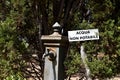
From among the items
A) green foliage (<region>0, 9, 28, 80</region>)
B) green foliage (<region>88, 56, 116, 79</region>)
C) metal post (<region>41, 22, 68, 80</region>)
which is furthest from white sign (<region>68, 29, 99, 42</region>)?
green foliage (<region>0, 9, 28, 80</region>)

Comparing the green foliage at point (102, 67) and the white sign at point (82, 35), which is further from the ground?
the white sign at point (82, 35)

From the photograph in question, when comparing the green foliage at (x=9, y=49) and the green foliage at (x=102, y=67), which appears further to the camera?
the green foliage at (x=9, y=49)

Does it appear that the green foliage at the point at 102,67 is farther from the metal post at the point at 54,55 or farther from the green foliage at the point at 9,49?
the green foliage at the point at 9,49

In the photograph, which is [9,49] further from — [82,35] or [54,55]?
[82,35]

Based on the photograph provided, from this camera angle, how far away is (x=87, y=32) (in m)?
4.64

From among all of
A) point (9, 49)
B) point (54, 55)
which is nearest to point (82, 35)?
point (54, 55)

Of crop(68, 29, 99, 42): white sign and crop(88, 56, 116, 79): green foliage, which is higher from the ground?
crop(68, 29, 99, 42): white sign

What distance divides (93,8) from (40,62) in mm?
1720

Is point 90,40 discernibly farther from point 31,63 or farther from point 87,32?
point 31,63

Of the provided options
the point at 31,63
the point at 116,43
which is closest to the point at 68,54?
the point at 116,43

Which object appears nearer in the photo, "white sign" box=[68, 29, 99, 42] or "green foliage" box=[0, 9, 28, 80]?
"white sign" box=[68, 29, 99, 42]

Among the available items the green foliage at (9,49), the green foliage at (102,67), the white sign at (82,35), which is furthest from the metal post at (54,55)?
the green foliage at (9,49)

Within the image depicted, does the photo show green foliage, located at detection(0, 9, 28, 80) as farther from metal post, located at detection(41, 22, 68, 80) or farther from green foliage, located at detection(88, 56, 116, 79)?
green foliage, located at detection(88, 56, 116, 79)

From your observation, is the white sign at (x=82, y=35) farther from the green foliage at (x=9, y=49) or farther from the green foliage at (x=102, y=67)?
the green foliage at (x=9, y=49)
